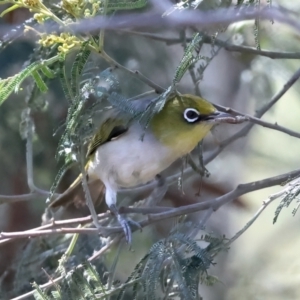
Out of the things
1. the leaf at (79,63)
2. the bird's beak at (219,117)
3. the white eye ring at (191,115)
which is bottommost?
the white eye ring at (191,115)

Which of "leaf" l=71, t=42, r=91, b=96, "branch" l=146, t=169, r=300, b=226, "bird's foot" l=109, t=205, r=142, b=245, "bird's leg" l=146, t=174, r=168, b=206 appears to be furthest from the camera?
"bird's leg" l=146, t=174, r=168, b=206

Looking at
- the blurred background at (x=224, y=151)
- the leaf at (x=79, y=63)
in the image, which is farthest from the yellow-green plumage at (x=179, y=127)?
the leaf at (x=79, y=63)

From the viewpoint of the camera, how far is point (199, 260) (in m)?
1.28

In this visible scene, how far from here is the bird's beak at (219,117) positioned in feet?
4.95

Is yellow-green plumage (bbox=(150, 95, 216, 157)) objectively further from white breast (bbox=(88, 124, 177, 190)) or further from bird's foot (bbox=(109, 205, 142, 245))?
bird's foot (bbox=(109, 205, 142, 245))

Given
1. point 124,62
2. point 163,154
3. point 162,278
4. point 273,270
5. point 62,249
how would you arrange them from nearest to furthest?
point 162,278 < point 163,154 < point 62,249 < point 124,62 < point 273,270

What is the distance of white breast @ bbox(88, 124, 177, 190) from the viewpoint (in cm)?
172

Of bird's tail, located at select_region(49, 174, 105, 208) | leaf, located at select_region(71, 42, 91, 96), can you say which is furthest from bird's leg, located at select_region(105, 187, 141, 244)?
leaf, located at select_region(71, 42, 91, 96)

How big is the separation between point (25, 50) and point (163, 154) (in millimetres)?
611

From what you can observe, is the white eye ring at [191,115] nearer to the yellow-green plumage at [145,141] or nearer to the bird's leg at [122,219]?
the yellow-green plumage at [145,141]

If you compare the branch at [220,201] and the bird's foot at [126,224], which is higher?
the branch at [220,201]

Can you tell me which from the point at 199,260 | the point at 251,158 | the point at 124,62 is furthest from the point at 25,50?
the point at 251,158

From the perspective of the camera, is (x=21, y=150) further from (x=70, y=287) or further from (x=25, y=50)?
(x=70, y=287)

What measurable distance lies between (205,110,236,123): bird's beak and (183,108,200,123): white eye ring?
0.12 feet
